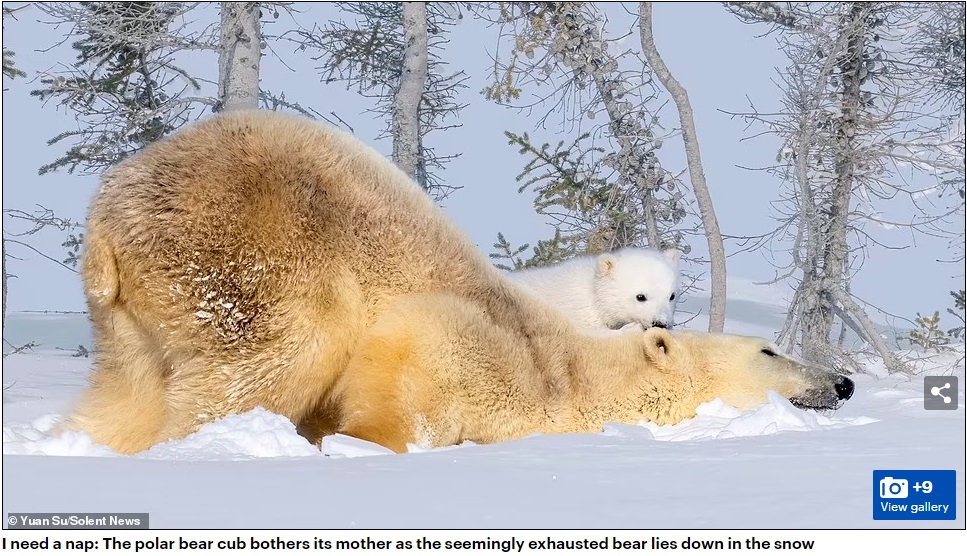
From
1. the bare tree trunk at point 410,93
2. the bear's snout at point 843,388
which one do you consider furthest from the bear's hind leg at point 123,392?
the bare tree trunk at point 410,93

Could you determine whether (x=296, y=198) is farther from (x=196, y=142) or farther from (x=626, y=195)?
(x=626, y=195)

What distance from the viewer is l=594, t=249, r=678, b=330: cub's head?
7418 millimetres

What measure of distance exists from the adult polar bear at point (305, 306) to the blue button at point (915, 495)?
1.70 metres

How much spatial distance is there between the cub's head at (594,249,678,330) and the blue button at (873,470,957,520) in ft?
12.4

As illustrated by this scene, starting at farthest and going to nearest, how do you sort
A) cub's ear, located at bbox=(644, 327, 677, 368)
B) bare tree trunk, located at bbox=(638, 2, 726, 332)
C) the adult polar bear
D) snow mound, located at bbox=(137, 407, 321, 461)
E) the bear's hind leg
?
bare tree trunk, located at bbox=(638, 2, 726, 332), cub's ear, located at bbox=(644, 327, 677, 368), the bear's hind leg, the adult polar bear, snow mound, located at bbox=(137, 407, 321, 461)

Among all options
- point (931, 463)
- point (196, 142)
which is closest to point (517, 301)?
point (196, 142)

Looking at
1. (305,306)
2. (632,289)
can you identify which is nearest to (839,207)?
(632,289)

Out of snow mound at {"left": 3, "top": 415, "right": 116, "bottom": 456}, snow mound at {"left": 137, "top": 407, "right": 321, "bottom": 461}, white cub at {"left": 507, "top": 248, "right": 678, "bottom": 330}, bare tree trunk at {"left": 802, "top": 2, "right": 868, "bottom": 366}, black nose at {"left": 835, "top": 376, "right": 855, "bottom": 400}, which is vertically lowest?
snow mound at {"left": 3, "top": 415, "right": 116, "bottom": 456}

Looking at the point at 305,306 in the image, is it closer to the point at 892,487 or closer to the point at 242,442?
the point at 242,442

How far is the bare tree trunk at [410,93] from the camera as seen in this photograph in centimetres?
1047

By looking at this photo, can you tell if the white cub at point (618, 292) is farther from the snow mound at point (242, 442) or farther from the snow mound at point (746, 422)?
the snow mound at point (242, 442)

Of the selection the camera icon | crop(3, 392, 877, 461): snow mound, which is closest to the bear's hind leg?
crop(3, 392, 877, 461): snow mound

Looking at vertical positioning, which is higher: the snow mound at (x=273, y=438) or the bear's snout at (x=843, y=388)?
the bear's snout at (x=843, y=388)

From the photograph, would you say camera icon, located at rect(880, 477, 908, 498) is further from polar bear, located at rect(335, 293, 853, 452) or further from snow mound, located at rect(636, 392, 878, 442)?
polar bear, located at rect(335, 293, 853, 452)
